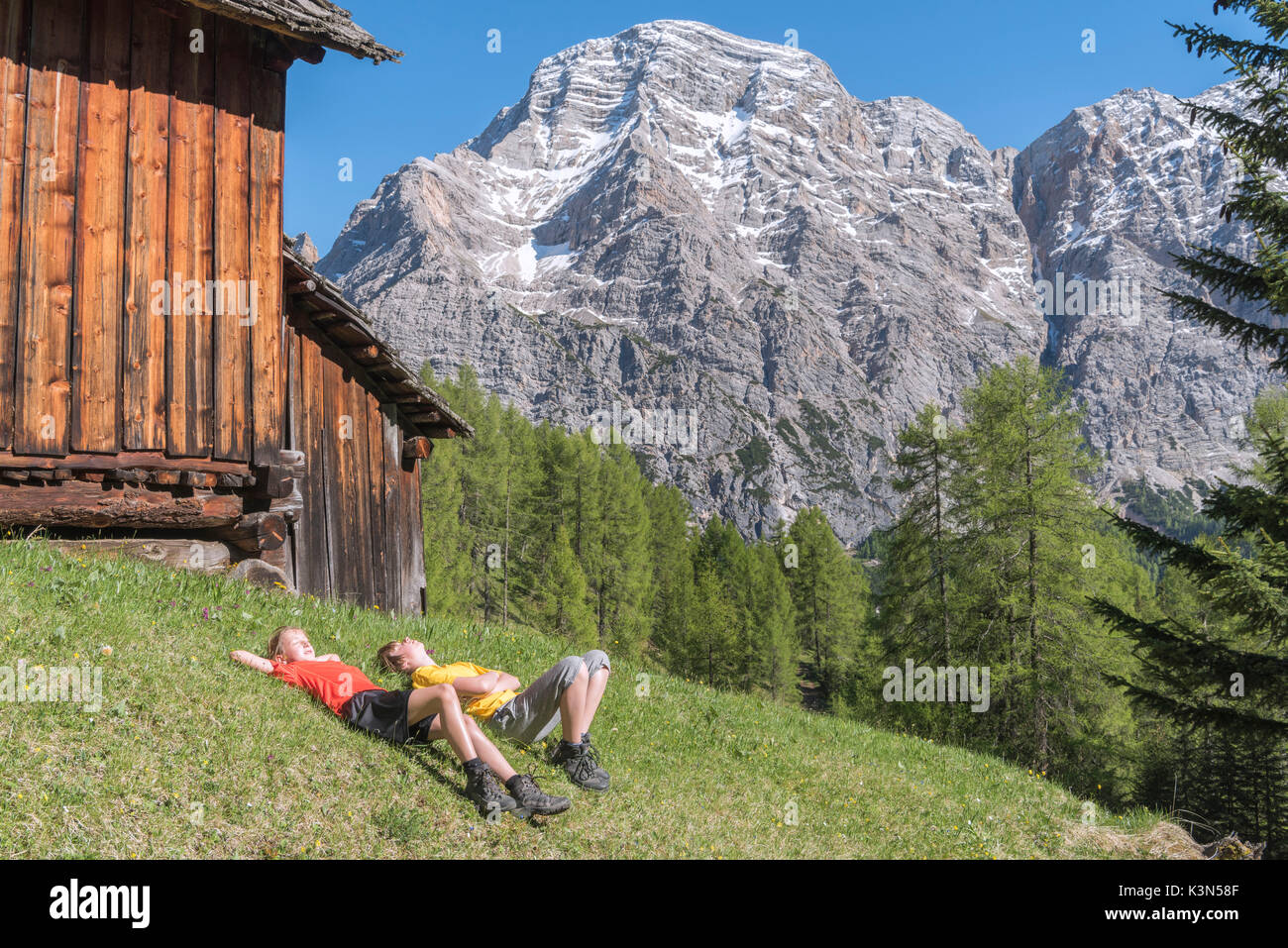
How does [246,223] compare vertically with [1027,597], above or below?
above

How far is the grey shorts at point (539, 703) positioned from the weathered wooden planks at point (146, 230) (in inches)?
196

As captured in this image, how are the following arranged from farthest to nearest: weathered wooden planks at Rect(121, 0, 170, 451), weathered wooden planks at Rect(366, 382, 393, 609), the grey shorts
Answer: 1. weathered wooden planks at Rect(366, 382, 393, 609)
2. weathered wooden planks at Rect(121, 0, 170, 451)
3. the grey shorts

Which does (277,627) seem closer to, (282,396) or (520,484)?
(282,396)

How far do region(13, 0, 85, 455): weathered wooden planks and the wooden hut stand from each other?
2 centimetres

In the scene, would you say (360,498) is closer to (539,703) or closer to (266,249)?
(266,249)

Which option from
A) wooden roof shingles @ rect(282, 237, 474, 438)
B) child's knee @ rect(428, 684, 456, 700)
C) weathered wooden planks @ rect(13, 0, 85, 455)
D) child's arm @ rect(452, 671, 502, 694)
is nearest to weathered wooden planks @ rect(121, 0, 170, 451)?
weathered wooden planks @ rect(13, 0, 85, 455)

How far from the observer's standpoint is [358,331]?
509 inches

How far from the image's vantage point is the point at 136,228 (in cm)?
879

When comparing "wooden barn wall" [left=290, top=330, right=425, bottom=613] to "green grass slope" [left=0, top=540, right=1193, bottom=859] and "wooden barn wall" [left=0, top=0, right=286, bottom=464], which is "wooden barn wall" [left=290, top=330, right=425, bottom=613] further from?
"green grass slope" [left=0, top=540, right=1193, bottom=859]

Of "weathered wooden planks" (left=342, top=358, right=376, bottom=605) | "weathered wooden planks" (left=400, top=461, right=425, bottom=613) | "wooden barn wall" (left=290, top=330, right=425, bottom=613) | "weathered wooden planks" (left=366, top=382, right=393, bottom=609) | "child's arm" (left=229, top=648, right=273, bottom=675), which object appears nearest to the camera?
"child's arm" (left=229, top=648, right=273, bottom=675)

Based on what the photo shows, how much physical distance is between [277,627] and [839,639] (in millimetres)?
53452

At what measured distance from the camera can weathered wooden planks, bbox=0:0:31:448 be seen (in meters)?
7.84

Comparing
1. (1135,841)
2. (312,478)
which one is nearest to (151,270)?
(312,478)
